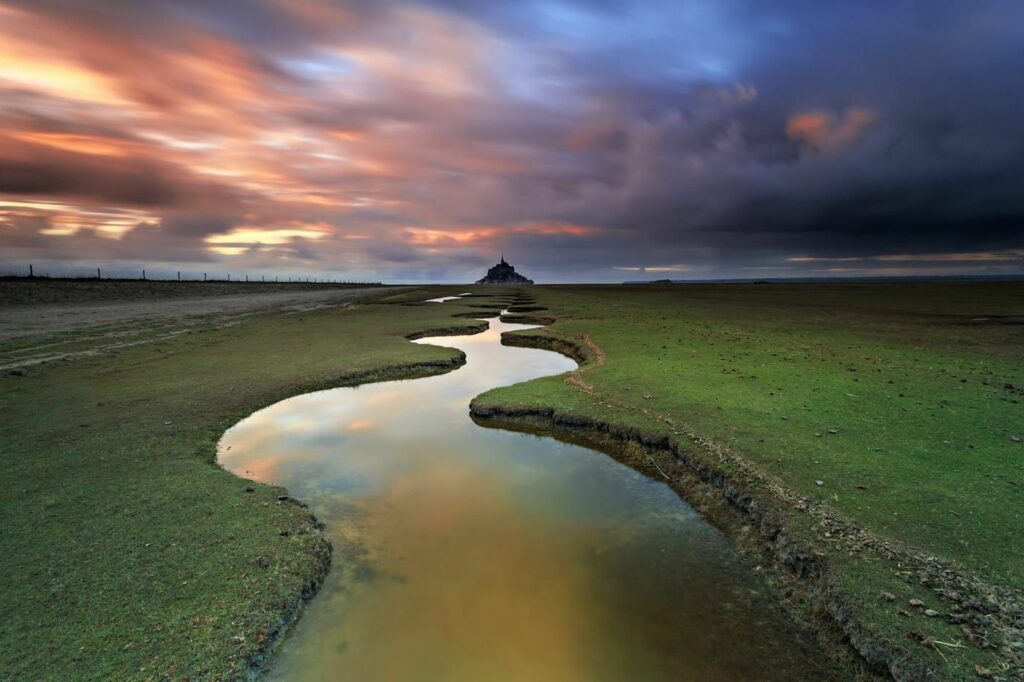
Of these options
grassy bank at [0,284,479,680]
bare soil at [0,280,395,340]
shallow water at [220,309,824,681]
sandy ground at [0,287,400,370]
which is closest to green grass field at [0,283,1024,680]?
grassy bank at [0,284,479,680]

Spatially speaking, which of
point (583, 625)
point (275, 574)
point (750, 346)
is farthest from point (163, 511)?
point (750, 346)

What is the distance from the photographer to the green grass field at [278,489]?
669 cm

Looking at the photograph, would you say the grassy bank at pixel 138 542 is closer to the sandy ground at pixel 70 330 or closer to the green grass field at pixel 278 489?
the green grass field at pixel 278 489

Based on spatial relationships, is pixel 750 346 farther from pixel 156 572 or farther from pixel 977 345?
pixel 156 572

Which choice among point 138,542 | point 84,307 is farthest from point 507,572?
point 84,307

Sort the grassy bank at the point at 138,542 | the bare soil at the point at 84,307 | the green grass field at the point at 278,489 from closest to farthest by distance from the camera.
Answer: the grassy bank at the point at 138,542 → the green grass field at the point at 278,489 → the bare soil at the point at 84,307

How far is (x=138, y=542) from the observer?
8781mm

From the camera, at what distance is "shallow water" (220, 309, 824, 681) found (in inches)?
271

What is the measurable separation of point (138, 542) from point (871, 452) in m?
17.2

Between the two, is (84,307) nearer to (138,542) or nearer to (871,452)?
(138,542)

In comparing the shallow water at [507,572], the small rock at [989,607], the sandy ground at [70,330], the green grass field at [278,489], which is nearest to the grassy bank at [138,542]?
the green grass field at [278,489]

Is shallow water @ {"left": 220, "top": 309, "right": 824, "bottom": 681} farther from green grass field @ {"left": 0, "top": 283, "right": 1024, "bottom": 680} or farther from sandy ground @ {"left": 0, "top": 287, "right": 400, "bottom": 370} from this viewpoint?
sandy ground @ {"left": 0, "top": 287, "right": 400, "bottom": 370}

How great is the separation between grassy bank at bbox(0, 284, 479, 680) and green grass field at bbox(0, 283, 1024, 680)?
0.12 ft

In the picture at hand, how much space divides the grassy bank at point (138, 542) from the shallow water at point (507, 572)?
896 mm
